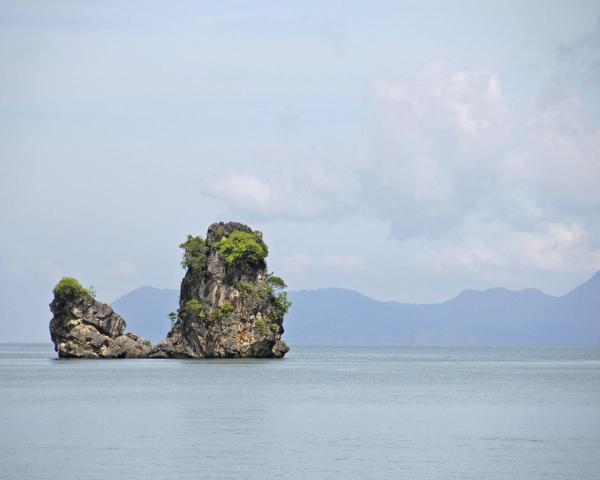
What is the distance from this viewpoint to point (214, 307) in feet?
362

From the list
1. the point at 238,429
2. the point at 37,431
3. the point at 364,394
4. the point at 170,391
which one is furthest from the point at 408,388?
the point at 37,431

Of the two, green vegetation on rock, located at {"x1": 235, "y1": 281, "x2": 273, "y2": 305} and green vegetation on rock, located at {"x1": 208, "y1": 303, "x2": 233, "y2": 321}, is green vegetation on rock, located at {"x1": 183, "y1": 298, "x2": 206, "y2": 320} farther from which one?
green vegetation on rock, located at {"x1": 235, "y1": 281, "x2": 273, "y2": 305}

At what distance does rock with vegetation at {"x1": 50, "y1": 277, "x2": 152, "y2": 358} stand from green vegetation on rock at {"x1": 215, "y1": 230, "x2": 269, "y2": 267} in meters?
14.4

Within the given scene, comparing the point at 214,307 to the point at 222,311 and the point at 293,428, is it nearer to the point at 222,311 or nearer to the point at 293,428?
the point at 222,311

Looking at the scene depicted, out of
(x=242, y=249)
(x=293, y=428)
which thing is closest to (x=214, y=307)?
(x=242, y=249)

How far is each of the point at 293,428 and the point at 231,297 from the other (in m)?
59.6

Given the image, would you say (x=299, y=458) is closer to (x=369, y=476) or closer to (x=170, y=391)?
(x=369, y=476)

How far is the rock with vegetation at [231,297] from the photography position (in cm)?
10969

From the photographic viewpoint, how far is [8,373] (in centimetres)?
10344

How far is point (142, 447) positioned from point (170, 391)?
30191mm

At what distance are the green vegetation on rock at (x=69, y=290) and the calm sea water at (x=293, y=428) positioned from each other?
2201cm

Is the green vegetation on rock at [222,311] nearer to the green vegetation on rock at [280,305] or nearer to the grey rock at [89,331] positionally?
the green vegetation on rock at [280,305]

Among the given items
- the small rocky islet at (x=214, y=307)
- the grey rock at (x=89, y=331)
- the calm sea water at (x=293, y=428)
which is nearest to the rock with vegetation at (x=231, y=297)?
the small rocky islet at (x=214, y=307)

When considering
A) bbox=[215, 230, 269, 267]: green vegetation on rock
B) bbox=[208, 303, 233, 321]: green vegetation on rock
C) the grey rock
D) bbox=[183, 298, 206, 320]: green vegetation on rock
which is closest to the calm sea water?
bbox=[208, 303, 233, 321]: green vegetation on rock
